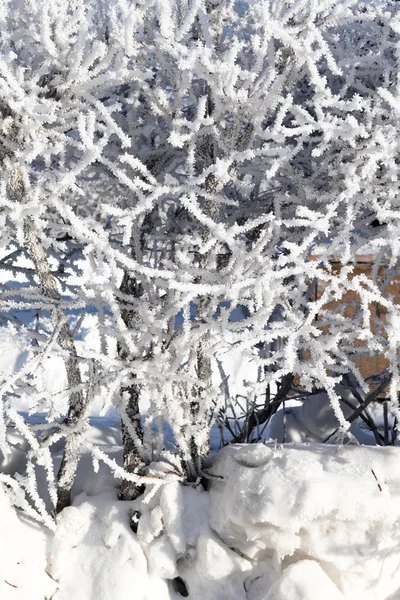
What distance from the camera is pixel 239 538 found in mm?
3031

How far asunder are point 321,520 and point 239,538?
0.46m

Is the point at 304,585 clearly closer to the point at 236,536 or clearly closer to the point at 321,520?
the point at 321,520

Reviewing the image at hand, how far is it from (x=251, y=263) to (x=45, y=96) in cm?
138

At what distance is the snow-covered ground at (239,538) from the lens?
2.84 meters

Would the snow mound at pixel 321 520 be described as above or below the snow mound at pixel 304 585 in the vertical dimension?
above

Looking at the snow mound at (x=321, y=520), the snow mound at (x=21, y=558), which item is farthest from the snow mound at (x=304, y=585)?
the snow mound at (x=21, y=558)

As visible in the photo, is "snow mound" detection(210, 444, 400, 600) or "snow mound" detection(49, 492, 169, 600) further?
"snow mound" detection(49, 492, 169, 600)

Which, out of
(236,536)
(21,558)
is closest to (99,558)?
(21,558)

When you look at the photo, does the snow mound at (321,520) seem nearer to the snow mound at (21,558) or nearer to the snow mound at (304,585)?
the snow mound at (304,585)

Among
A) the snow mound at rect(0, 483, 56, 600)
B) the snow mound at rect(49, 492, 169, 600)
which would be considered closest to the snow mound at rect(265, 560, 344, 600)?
the snow mound at rect(49, 492, 169, 600)

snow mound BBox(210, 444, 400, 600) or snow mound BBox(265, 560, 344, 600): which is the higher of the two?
snow mound BBox(210, 444, 400, 600)

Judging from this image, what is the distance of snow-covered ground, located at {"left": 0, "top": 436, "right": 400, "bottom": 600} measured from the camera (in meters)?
2.84

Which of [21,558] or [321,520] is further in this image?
[21,558]

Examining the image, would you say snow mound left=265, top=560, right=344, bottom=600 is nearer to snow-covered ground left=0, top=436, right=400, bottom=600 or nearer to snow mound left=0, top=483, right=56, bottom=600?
snow-covered ground left=0, top=436, right=400, bottom=600
